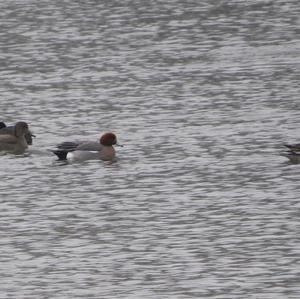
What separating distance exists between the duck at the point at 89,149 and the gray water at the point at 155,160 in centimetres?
20

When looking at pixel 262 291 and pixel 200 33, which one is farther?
pixel 200 33

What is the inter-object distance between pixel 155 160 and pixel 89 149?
4.63 ft

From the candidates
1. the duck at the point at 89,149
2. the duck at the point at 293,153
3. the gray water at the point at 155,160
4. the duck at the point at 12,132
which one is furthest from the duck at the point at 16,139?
the duck at the point at 293,153

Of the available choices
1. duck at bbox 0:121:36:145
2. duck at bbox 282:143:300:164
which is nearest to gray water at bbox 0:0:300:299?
duck at bbox 282:143:300:164

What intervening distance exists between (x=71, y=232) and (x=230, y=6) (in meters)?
30.4

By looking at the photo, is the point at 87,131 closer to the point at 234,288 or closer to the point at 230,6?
the point at 234,288

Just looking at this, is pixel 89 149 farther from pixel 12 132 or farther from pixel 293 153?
pixel 293 153

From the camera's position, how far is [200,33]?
149ft

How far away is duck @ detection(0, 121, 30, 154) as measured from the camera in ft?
96.0

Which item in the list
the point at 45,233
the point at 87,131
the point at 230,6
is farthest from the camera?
the point at 230,6

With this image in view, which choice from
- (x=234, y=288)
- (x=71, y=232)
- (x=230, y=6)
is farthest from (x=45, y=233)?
(x=230, y=6)

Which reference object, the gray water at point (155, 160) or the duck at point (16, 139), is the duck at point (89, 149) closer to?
the gray water at point (155, 160)

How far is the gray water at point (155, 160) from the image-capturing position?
63.2 ft

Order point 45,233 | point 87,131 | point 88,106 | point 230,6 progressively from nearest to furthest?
point 45,233 → point 87,131 → point 88,106 → point 230,6
